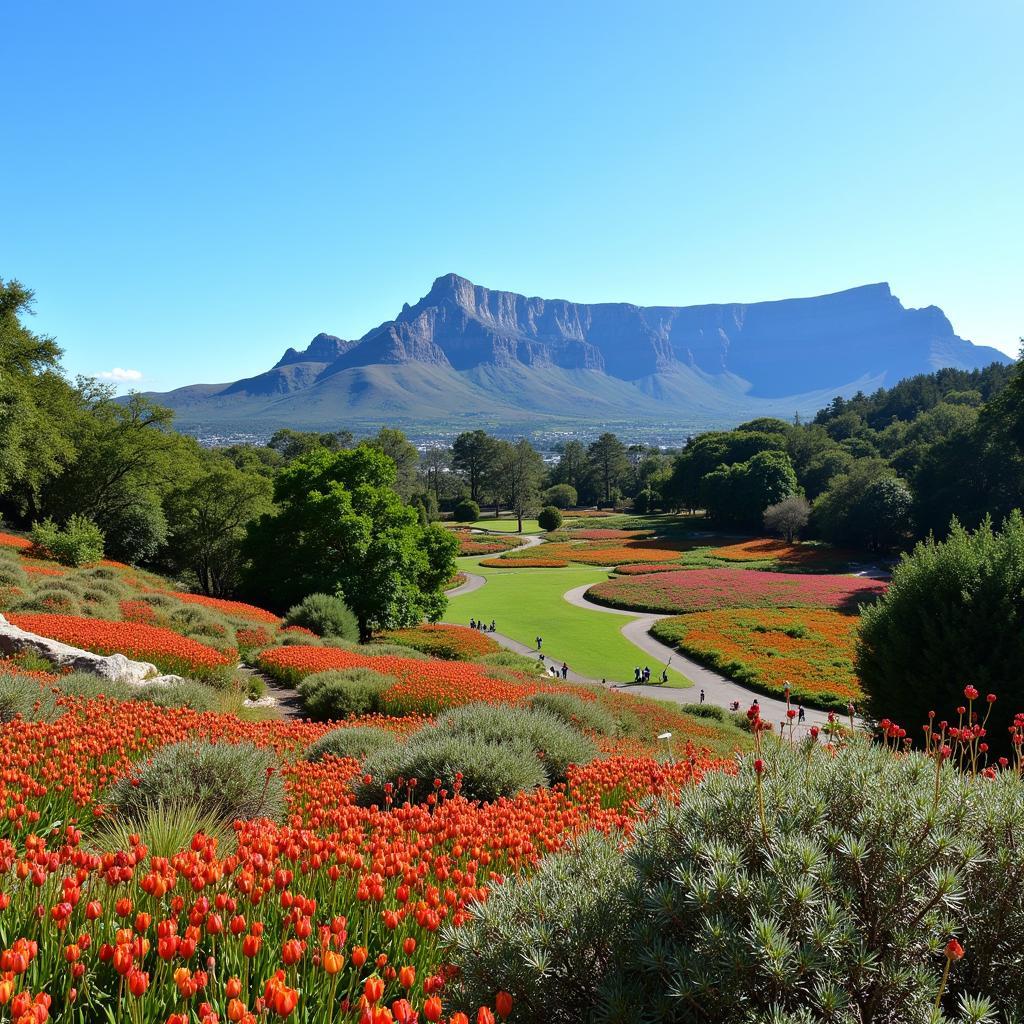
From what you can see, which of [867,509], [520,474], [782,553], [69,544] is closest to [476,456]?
[520,474]

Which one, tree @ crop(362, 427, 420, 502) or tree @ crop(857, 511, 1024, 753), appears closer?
tree @ crop(857, 511, 1024, 753)

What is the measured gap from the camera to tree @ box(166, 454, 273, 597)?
43219 mm

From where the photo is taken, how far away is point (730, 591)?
153 ft

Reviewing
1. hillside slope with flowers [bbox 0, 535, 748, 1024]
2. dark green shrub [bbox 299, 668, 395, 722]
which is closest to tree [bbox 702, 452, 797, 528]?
dark green shrub [bbox 299, 668, 395, 722]

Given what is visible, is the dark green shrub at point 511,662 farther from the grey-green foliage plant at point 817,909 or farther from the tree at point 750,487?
the tree at point 750,487

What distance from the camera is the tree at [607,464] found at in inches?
4729

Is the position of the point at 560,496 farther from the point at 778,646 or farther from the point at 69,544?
the point at 69,544

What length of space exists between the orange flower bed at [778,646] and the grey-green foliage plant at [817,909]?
22590 millimetres

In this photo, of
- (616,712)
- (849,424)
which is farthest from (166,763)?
(849,424)

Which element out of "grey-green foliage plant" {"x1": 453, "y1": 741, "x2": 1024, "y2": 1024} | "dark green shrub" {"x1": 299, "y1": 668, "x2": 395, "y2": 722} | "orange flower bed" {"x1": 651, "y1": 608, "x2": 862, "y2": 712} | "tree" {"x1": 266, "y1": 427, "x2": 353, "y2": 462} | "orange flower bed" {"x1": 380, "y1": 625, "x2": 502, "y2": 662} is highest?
"tree" {"x1": 266, "y1": 427, "x2": 353, "y2": 462}

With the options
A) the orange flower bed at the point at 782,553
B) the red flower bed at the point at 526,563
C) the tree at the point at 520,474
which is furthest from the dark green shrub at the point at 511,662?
the tree at the point at 520,474

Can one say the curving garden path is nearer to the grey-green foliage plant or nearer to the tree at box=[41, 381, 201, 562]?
the grey-green foliage plant

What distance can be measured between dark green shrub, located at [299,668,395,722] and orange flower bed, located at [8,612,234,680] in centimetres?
208

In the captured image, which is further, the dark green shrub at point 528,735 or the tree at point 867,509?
the tree at point 867,509
